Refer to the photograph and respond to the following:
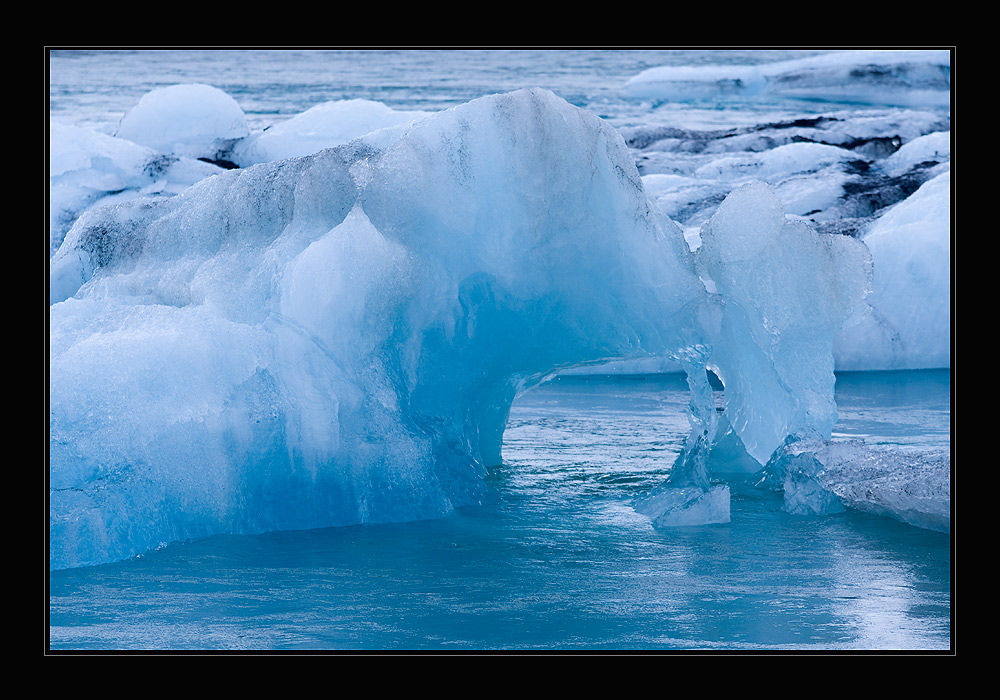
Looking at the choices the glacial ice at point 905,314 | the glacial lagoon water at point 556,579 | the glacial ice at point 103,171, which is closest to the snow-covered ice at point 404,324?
the glacial lagoon water at point 556,579

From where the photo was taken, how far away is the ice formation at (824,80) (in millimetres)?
Answer: 20969

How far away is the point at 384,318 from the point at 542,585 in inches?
56.9

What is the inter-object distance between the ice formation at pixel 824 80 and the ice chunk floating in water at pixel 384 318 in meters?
16.5

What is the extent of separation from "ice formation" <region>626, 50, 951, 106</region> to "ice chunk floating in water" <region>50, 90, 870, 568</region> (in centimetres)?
1654

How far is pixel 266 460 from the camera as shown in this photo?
14.8 feet

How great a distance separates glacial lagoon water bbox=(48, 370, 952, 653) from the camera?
11.1ft

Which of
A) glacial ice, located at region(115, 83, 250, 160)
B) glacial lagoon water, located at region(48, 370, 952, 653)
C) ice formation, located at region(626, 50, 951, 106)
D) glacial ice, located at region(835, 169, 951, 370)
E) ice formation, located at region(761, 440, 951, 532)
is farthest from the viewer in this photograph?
ice formation, located at region(626, 50, 951, 106)

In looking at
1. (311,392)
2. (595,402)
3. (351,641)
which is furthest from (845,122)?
(351,641)

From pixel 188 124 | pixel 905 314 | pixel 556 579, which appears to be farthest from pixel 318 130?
pixel 556 579

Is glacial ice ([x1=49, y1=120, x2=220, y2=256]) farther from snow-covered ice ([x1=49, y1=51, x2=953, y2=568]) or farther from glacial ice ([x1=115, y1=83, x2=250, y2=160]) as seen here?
snow-covered ice ([x1=49, y1=51, x2=953, y2=568])

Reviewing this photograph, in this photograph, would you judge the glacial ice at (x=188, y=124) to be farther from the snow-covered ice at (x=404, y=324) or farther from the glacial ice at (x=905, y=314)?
the snow-covered ice at (x=404, y=324)

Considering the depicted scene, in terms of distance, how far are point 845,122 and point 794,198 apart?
249 inches

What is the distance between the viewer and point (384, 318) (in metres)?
4.78

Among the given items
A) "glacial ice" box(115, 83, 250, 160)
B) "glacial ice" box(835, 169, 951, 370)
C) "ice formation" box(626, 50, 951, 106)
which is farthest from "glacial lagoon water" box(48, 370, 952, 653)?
"ice formation" box(626, 50, 951, 106)
